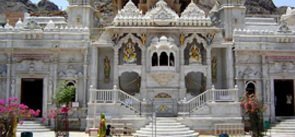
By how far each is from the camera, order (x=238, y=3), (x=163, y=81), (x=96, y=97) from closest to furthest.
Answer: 1. (x=96, y=97)
2. (x=163, y=81)
3. (x=238, y=3)

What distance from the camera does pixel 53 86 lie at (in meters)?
23.5

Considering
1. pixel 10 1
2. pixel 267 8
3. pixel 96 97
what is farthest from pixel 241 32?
pixel 10 1

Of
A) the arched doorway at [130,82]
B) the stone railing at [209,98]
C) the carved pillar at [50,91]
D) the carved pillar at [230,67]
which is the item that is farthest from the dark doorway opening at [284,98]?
the carved pillar at [50,91]

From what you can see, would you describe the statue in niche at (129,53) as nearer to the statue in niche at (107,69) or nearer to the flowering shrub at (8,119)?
the statue in niche at (107,69)

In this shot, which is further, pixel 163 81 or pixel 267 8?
pixel 267 8

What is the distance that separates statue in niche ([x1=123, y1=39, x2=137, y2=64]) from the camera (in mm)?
23953

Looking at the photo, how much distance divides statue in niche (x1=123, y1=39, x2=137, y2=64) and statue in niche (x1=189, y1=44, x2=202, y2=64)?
12.0 ft

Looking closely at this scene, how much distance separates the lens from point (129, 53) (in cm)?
2400

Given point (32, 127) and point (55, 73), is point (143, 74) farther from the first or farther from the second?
point (32, 127)

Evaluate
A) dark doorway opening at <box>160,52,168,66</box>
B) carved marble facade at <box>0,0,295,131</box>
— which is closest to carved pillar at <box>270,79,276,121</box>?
carved marble facade at <box>0,0,295,131</box>

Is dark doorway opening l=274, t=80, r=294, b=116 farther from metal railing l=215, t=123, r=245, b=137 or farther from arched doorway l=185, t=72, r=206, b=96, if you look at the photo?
metal railing l=215, t=123, r=245, b=137

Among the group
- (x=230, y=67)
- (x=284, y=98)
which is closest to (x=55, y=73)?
(x=230, y=67)

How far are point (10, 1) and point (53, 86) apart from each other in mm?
36862

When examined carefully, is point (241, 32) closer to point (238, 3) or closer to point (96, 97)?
point (238, 3)
